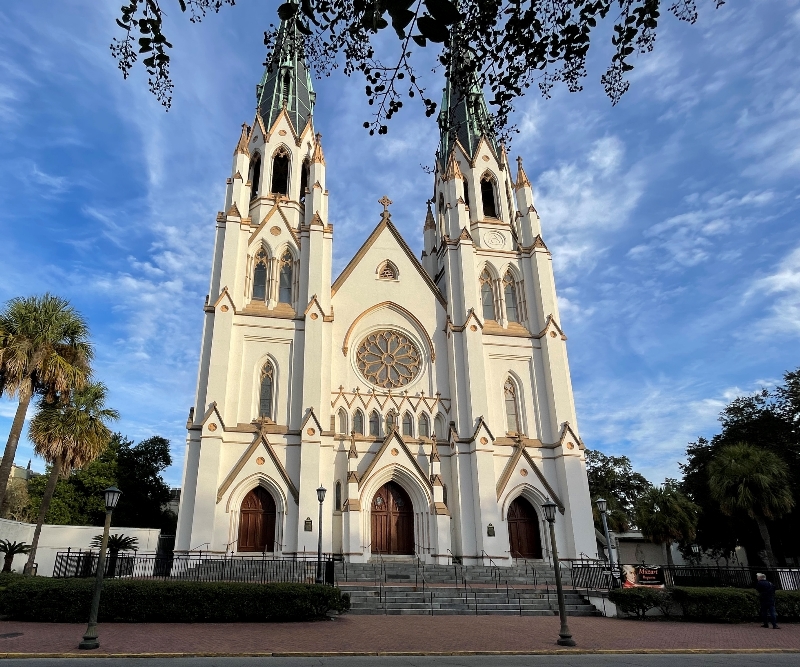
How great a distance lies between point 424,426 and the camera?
28.2 m

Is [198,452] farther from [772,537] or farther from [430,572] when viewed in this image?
[772,537]

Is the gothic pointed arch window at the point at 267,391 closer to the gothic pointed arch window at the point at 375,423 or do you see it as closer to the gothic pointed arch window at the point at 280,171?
the gothic pointed arch window at the point at 375,423

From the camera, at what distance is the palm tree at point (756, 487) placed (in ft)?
87.1

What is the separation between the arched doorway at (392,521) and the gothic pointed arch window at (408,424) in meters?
2.51

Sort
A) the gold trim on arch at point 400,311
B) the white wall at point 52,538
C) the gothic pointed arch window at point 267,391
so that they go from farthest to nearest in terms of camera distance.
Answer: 1. the gold trim on arch at point 400,311
2. the gothic pointed arch window at point 267,391
3. the white wall at point 52,538

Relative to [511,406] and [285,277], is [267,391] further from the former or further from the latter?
[511,406]

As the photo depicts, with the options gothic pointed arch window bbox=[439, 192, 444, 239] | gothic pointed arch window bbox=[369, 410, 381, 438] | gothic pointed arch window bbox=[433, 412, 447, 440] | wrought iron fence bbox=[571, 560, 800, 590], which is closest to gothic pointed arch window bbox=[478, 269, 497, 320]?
gothic pointed arch window bbox=[439, 192, 444, 239]

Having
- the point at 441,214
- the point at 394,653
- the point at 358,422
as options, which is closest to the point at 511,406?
the point at 358,422

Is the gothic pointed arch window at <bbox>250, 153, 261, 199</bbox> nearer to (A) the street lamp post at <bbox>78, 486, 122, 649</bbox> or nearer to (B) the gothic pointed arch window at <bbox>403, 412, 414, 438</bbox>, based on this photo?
(B) the gothic pointed arch window at <bbox>403, 412, 414, 438</bbox>

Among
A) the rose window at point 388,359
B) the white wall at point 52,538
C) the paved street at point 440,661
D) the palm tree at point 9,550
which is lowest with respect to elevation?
the paved street at point 440,661

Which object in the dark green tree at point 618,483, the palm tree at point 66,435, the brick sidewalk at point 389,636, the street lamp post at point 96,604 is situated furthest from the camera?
the dark green tree at point 618,483

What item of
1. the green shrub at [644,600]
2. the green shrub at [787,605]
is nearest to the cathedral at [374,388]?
the green shrub at [644,600]

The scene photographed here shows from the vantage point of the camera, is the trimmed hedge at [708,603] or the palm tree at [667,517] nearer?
the trimmed hedge at [708,603]

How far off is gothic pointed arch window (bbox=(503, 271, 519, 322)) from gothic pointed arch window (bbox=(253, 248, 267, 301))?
13.1 metres
